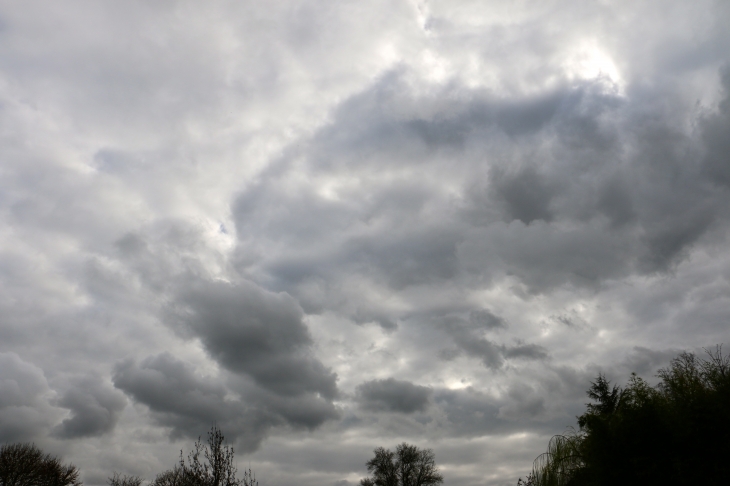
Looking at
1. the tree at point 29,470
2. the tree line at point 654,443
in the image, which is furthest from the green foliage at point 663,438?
the tree at point 29,470

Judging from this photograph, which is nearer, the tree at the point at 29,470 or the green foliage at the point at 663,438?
the green foliage at the point at 663,438

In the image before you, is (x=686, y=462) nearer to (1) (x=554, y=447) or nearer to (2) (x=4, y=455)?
(1) (x=554, y=447)

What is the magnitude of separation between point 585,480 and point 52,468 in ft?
197

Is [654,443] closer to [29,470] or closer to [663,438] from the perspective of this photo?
[663,438]

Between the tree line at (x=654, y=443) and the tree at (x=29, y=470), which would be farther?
the tree at (x=29, y=470)

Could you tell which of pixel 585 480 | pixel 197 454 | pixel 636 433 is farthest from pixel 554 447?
pixel 197 454

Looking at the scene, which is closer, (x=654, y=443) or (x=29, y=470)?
(x=654, y=443)

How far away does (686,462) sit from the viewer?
16766mm

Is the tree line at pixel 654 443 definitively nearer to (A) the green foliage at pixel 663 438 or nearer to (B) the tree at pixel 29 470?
(A) the green foliage at pixel 663 438

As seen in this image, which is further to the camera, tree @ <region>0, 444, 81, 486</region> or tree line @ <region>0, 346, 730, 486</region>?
tree @ <region>0, 444, 81, 486</region>

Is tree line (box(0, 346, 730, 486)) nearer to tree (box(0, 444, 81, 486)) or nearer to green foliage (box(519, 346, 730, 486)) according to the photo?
green foliage (box(519, 346, 730, 486))

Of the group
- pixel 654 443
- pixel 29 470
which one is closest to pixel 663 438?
pixel 654 443

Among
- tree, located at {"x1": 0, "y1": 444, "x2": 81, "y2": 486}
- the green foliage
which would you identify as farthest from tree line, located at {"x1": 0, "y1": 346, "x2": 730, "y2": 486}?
tree, located at {"x1": 0, "y1": 444, "x2": 81, "y2": 486}

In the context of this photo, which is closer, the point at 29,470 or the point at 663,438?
the point at 663,438
